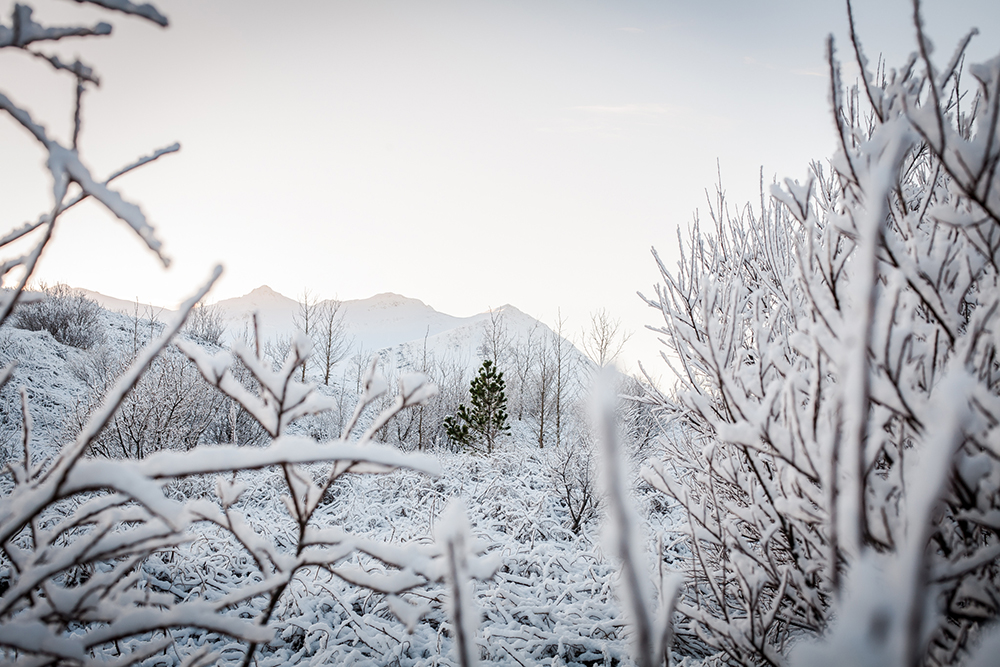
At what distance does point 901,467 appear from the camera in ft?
3.05

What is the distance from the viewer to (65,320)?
48.2 ft

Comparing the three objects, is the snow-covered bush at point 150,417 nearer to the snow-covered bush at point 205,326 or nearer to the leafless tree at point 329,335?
the snow-covered bush at point 205,326

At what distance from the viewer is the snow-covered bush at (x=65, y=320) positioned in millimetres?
14242

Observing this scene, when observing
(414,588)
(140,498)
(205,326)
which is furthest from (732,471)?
(205,326)

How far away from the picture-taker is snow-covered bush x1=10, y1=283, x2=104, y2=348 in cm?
1424

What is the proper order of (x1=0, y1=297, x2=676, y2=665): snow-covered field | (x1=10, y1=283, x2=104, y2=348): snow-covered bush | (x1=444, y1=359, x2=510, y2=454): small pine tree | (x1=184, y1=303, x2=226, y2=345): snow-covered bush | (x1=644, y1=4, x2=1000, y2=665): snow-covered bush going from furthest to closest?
(x1=184, y1=303, x2=226, y2=345): snow-covered bush → (x1=10, y1=283, x2=104, y2=348): snow-covered bush → (x1=444, y1=359, x2=510, y2=454): small pine tree → (x1=0, y1=297, x2=676, y2=665): snow-covered field → (x1=644, y1=4, x2=1000, y2=665): snow-covered bush

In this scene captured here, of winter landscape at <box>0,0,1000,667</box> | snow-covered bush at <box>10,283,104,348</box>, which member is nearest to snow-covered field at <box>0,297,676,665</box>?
winter landscape at <box>0,0,1000,667</box>

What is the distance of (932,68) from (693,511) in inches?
59.2

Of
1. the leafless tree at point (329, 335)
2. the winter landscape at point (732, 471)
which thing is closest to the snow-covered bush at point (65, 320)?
the leafless tree at point (329, 335)

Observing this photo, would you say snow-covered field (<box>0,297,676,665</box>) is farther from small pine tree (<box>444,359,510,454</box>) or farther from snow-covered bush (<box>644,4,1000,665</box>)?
small pine tree (<box>444,359,510,454</box>)

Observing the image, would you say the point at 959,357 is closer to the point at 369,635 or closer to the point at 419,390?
the point at 419,390

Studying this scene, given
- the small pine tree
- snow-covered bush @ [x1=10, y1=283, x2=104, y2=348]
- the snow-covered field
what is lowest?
the snow-covered field

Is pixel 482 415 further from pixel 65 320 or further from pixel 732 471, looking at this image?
pixel 65 320

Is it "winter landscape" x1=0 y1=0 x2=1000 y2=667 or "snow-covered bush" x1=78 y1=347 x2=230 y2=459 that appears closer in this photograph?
"winter landscape" x1=0 y1=0 x2=1000 y2=667
